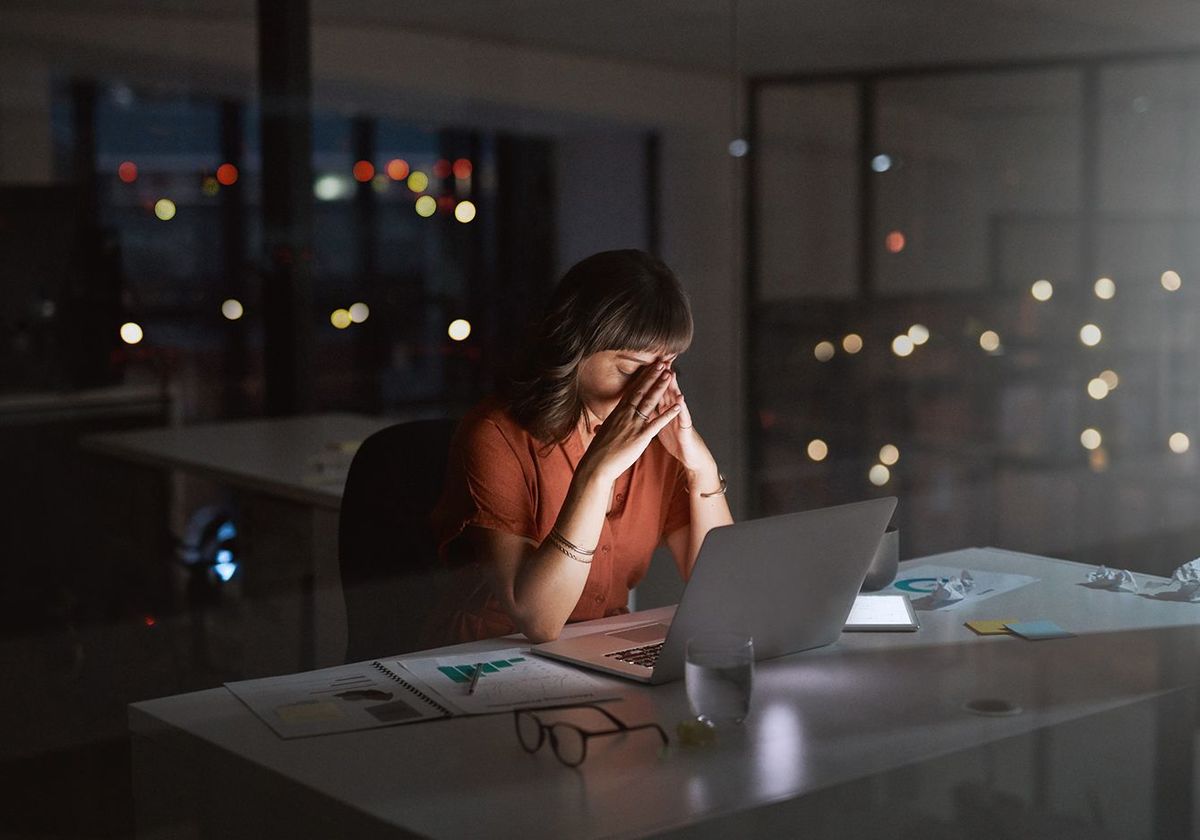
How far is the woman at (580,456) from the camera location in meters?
1.88

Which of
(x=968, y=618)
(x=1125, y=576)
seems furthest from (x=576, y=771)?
(x=1125, y=576)

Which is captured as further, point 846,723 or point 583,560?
point 583,560

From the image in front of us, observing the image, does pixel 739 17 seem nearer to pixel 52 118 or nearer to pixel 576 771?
pixel 52 118

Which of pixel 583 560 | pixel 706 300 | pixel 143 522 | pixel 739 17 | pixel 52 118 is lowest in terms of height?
pixel 143 522

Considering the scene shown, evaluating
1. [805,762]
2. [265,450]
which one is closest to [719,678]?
[805,762]

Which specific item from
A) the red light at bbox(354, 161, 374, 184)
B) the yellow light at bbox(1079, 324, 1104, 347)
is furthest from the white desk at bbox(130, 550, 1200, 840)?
Result: the yellow light at bbox(1079, 324, 1104, 347)

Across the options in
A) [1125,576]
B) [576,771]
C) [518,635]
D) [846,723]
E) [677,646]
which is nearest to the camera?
[576,771]

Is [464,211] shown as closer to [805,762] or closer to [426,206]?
[426,206]

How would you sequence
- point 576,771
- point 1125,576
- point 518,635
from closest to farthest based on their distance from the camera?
point 576,771
point 518,635
point 1125,576

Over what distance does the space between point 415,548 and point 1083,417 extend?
133 inches

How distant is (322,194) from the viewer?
4.01 m

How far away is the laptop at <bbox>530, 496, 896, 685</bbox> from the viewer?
1.53 m

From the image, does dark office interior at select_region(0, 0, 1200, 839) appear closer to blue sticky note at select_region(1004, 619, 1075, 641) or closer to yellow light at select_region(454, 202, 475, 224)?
yellow light at select_region(454, 202, 475, 224)

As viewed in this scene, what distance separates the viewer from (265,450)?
3.37 meters
